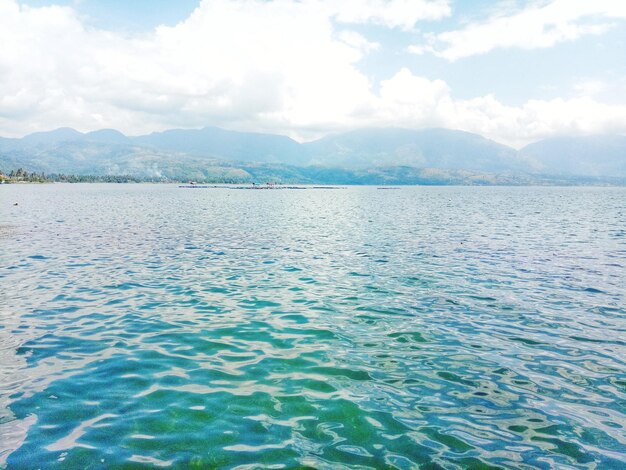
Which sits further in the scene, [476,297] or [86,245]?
[86,245]

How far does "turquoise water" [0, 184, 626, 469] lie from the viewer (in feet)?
38.6

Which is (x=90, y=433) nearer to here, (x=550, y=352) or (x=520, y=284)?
(x=550, y=352)

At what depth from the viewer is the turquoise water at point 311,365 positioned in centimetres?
1177

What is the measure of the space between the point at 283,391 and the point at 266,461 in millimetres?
4013

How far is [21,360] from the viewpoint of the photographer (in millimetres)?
17609

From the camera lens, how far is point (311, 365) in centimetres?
1748

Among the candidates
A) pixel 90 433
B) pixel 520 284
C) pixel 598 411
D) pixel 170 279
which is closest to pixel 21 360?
pixel 90 433

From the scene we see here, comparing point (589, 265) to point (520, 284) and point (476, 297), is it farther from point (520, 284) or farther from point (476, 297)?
point (476, 297)

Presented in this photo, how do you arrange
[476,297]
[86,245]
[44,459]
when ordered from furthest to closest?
[86,245] → [476,297] → [44,459]

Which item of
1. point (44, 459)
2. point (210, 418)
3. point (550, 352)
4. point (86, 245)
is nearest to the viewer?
point (44, 459)

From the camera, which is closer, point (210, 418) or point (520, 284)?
point (210, 418)

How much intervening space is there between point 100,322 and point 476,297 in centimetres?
2326

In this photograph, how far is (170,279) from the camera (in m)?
33.1

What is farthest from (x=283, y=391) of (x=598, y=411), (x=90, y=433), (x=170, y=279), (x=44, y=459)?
(x=170, y=279)
